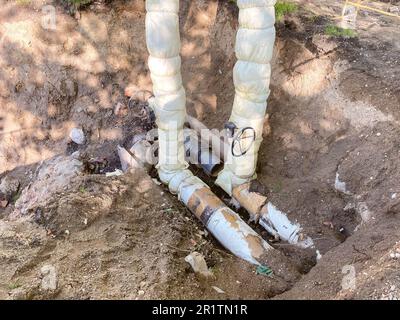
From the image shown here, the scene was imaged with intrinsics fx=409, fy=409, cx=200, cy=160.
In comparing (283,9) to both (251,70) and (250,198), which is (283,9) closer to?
(251,70)

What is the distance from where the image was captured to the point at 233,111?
494cm

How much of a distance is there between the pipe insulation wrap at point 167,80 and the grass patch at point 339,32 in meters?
2.26

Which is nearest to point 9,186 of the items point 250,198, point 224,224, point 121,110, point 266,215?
point 121,110

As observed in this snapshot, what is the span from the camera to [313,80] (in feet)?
18.1

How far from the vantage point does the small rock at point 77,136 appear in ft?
23.4

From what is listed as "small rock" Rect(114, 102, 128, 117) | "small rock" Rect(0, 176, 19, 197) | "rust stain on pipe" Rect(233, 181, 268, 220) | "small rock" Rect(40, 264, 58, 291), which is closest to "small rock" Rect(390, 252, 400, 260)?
"rust stain on pipe" Rect(233, 181, 268, 220)

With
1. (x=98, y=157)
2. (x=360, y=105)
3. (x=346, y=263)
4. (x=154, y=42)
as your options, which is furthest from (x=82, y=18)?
(x=346, y=263)

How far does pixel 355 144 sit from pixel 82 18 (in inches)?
196

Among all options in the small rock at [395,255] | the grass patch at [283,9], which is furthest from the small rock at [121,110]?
Answer: the small rock at [395,255]

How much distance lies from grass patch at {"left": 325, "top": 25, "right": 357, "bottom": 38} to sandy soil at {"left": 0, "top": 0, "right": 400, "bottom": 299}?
103mm

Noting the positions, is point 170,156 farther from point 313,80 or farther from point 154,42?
point 313,80

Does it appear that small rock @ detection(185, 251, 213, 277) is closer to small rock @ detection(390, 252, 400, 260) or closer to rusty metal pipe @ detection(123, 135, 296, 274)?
rusty metal pipe @ detection(123, 135, 296, 274)

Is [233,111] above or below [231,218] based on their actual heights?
above

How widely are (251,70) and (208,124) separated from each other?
93.0 inches
